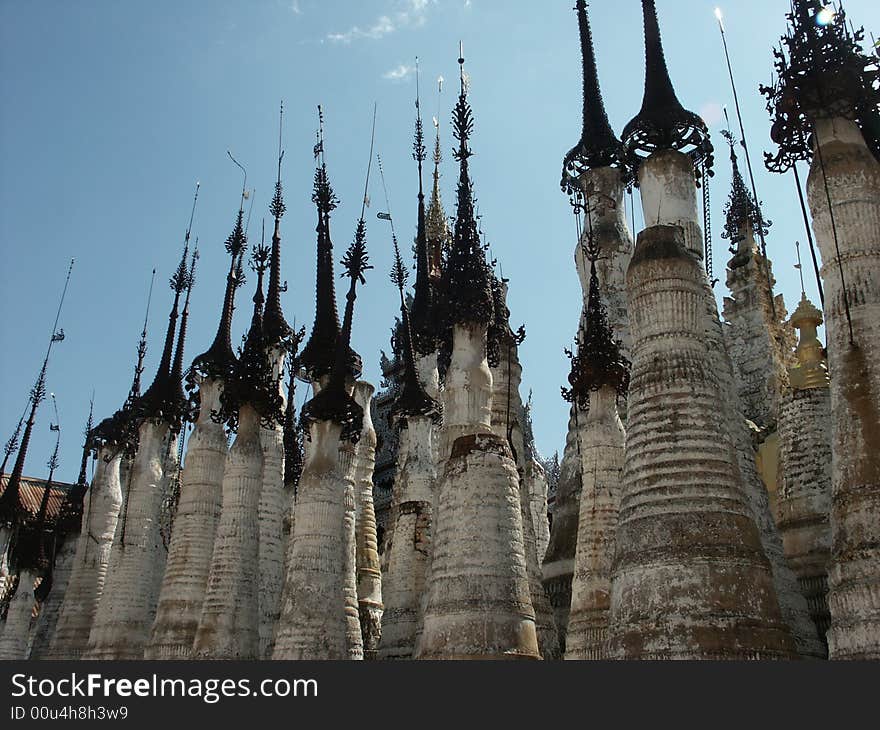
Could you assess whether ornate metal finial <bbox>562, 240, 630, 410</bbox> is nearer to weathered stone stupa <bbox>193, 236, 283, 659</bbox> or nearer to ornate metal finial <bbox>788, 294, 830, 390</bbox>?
ornate metal finial <bbox>788, 294, 830, 390</bbox>

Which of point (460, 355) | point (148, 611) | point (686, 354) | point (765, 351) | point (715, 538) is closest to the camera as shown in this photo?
point (715, 538)

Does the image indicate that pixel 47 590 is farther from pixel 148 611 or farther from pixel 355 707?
pixel 355 707

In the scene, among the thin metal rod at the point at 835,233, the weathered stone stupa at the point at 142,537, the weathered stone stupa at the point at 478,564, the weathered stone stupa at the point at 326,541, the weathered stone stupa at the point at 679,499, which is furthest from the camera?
the weathered stone stupa at the point at 142,537

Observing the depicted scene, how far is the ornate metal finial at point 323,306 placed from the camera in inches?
1036

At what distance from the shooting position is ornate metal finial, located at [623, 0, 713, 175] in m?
17.0

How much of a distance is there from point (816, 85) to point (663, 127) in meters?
2.69

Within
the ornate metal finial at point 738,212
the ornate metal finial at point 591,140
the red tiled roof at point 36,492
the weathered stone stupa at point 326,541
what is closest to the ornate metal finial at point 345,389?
the weathered stone stupa at point 326,541

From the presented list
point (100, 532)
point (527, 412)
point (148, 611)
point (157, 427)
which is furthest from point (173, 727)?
point (527, 412)

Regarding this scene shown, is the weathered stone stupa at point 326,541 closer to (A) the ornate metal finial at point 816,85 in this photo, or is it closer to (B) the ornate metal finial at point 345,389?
(B) the ornate metal finial at point 345,389

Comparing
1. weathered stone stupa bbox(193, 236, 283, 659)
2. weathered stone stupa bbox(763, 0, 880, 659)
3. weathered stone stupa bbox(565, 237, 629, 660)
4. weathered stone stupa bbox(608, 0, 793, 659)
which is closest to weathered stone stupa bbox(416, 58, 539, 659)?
weathered stone stupa bbox(565, 237, 629, 660)

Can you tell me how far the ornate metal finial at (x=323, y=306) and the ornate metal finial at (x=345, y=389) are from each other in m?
1.40

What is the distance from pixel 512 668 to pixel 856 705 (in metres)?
3.62

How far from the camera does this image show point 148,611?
95.7ft

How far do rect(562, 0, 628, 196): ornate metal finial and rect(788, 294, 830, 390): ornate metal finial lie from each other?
281 inches
